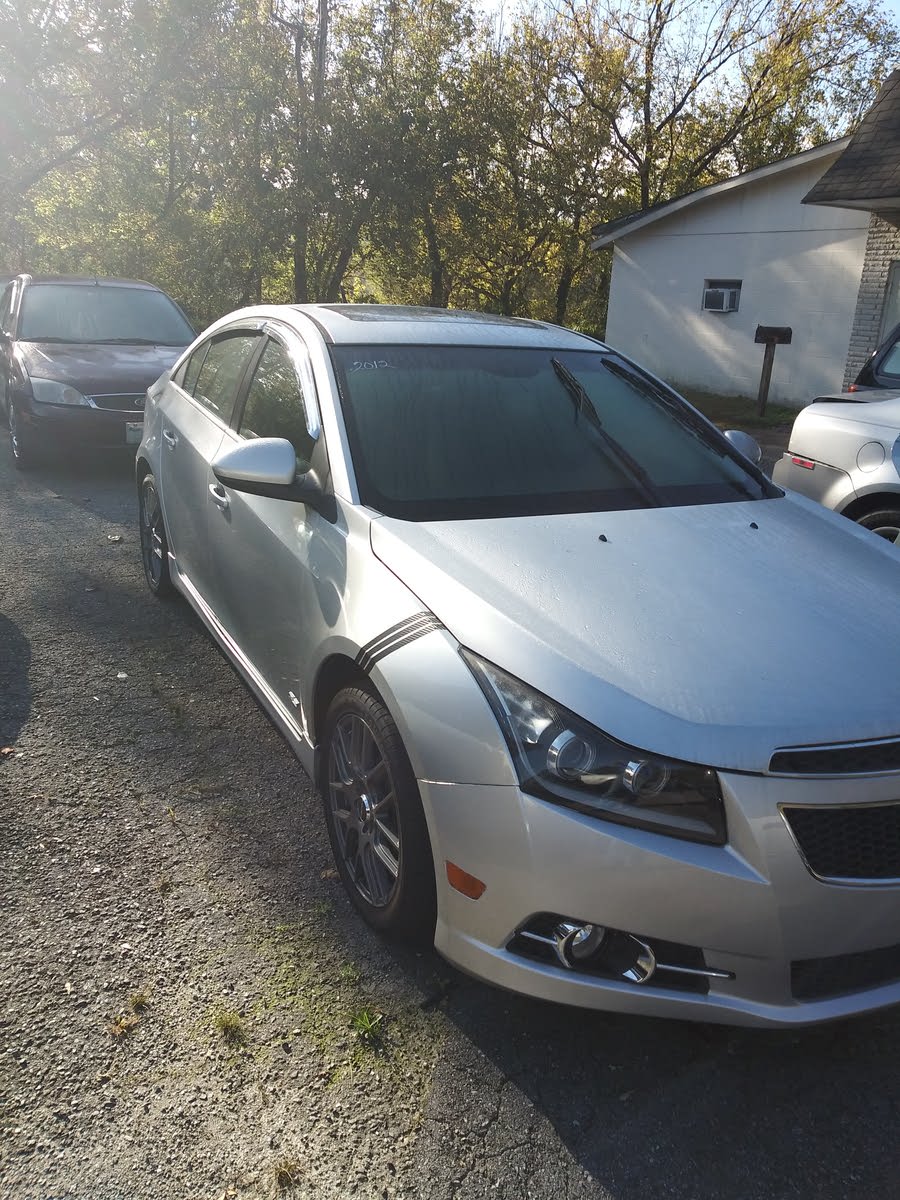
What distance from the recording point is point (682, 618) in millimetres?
2318

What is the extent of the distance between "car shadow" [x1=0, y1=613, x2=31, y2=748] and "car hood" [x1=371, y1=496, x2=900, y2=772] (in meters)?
2.08

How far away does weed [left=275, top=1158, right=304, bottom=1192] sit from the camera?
1935mm

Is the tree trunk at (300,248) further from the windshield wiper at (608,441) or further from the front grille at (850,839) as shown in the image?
the front grille at (850,839)

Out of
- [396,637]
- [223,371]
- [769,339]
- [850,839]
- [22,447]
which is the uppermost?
[223,371]

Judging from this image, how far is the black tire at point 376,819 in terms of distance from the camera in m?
2.33

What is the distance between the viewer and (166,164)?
22.5 m

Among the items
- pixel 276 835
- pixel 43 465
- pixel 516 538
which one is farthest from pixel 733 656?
pixel 43 465

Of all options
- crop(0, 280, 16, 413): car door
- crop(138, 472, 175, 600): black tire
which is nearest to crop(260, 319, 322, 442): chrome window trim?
crop(138, 472, 175, 600): black tire

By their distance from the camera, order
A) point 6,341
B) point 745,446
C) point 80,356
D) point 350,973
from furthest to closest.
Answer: point 6,341 < point 80,356 < point 745,446 < point 350,973

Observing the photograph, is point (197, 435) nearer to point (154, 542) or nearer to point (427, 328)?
point (154, 542)

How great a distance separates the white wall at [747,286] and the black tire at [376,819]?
1474cm

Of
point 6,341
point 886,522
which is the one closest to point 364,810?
point 886,522

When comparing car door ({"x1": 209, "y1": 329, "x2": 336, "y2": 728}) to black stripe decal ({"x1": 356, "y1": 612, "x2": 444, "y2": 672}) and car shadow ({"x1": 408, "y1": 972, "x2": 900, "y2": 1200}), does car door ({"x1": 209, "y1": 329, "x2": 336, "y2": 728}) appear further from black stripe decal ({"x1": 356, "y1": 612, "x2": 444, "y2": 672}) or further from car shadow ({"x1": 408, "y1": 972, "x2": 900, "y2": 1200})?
car shadow ({"x1": 408, "y1": 972, "x2": 900, "y2": 1200})

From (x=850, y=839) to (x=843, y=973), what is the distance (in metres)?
0.33
